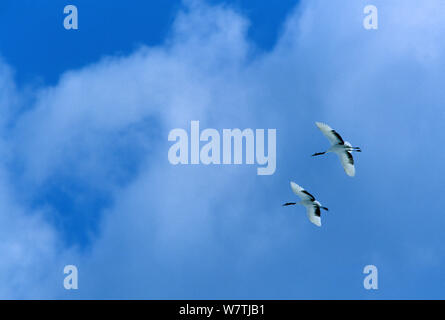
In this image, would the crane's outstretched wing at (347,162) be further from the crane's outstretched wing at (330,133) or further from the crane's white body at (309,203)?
the crane's white body at (309,203)

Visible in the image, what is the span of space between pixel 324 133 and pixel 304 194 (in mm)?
4191

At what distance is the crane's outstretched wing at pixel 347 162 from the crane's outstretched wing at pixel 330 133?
1.22 m

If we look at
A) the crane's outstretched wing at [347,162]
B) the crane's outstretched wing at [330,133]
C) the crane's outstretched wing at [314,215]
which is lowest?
the crane's outstretched wing at [314,215]

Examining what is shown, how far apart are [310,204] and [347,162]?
3.63 meters

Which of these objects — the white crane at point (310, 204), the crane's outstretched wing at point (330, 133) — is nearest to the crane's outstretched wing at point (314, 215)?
the white crane at point (310, 204)

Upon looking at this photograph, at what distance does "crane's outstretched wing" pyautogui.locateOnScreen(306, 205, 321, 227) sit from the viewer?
48.4 metres

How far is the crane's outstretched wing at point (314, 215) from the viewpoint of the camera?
48406 mm

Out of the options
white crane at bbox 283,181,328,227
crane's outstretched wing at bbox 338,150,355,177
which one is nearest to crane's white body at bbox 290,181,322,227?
white crane at bbox 283,181,328,227

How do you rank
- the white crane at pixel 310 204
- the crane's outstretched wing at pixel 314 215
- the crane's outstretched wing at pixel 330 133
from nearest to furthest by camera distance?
1. the crane's outstretched wing at pixel 330 133
2. the white crane at pixel 310 204
3. the crane's outstretched wing at pixel 314 215

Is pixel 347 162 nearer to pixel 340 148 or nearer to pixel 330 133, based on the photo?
pixel 340 148

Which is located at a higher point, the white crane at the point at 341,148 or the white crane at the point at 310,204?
the white crane at the point at 341,148

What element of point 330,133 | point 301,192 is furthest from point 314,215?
point 330,133
